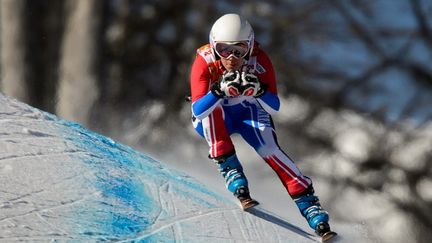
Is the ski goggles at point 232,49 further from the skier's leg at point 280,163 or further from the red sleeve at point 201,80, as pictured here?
the skier's leg at point 280,163

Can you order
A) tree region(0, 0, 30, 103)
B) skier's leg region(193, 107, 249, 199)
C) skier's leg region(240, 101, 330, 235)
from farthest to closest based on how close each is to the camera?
tree region(0, 0, 30, 103), skier's leg region(240, 101, 330, 235), skier's leg region(193, 107, 249, 199)

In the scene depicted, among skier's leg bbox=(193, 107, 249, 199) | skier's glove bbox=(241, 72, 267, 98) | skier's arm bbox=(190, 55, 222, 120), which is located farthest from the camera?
skier's leg bbox=(193, 107, 249, 199)

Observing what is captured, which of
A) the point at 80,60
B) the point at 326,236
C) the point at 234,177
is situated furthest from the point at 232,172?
the point at 80,60

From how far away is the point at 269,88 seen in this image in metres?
5.09

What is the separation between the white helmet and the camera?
4895mm

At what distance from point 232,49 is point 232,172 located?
2.30ft

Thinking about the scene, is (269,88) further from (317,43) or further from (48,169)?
(317,43)

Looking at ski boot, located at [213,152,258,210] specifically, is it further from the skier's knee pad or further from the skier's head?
the skier's head

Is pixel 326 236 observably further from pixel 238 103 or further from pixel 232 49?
pixel 232 49

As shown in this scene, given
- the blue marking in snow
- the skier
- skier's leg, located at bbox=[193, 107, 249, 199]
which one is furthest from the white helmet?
the blue marking in snow

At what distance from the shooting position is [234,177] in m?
5.27

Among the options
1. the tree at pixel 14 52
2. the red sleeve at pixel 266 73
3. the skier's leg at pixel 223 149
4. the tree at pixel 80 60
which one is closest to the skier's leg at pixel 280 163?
the skier's leg at pixel 223 149

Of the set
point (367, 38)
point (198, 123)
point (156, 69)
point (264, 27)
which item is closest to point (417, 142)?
point (367, 38)

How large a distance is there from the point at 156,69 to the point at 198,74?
5031 mm
